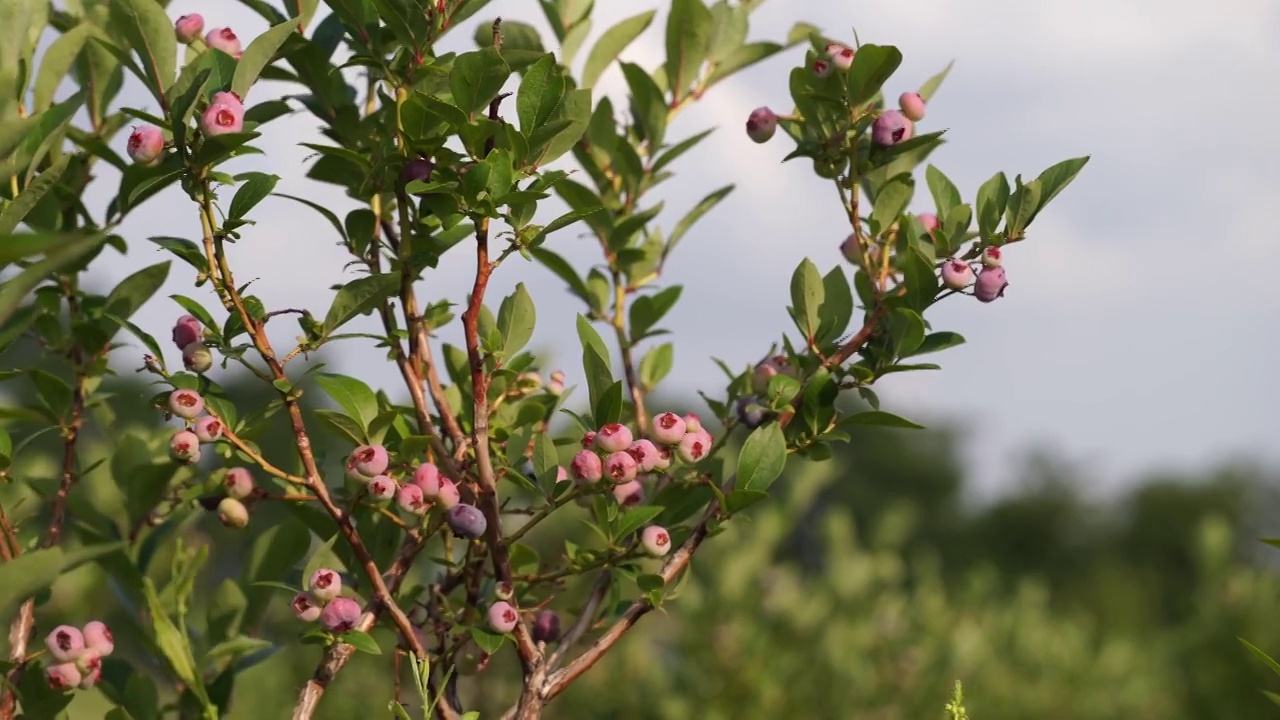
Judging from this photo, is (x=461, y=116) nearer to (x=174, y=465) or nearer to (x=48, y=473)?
(x=174, y=465)

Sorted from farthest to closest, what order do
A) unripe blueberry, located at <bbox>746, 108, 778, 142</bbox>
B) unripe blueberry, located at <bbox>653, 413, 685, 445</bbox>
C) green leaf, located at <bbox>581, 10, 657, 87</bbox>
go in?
green leaf, located at <bbox>581, 10, 657, 87</bbox>
unripe blueberry, located at <bbox>746, 108, 778, 142</bbox>
unripe blueberry, located at <bbox>653, 413, 685, 445</bbox>

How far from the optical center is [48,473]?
166 centimetres

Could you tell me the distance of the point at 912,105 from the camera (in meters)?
1.14

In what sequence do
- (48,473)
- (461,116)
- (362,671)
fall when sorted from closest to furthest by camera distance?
1. (461,116)
2. (48,473)
3. (362,671)

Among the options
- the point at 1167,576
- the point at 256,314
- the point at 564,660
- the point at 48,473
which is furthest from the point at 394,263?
the point at 1167,576

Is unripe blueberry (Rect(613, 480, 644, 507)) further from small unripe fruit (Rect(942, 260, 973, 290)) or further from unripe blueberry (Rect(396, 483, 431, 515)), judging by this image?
small unripe fruit (Rect(942, 260, 973, 290))

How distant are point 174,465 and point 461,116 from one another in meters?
0.46

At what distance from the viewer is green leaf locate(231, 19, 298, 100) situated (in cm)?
97

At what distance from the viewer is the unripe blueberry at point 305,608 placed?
104 cm

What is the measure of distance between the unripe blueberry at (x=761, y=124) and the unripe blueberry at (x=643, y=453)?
1.08 ft

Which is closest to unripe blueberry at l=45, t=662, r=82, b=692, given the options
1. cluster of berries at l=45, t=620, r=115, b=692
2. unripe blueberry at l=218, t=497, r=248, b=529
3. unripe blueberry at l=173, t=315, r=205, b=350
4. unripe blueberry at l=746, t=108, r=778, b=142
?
cluster of berries at l=45, t=620, r=115, b=692

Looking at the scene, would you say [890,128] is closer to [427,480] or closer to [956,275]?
[956,275]

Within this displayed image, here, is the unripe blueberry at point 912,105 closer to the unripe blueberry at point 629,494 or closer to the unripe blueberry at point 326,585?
the unripe blueberry at point 629,494

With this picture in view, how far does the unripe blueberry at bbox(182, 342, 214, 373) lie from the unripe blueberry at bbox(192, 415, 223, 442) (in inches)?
1.8
